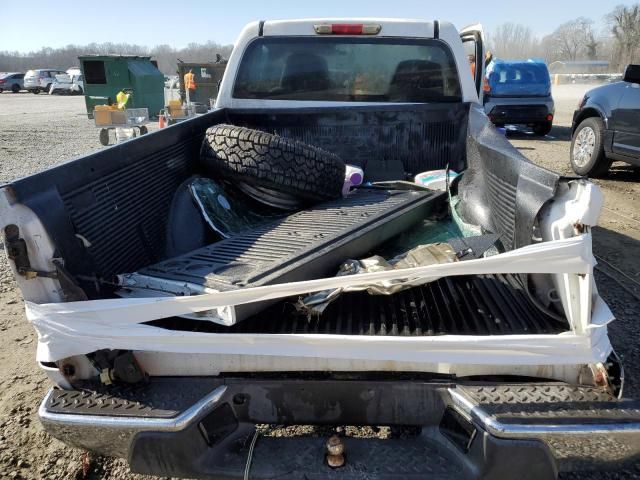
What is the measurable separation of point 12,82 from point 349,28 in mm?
44789

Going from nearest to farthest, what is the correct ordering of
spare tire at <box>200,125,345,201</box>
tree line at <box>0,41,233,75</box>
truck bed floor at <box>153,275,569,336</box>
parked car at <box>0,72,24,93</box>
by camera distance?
truck bed floor at <box>153,275,569,336</box>, spare tire at <box>200,125,345,201</box>, parked car at <box>0,72,24,93</box>, tree line at <box>0,41,233,75</box>

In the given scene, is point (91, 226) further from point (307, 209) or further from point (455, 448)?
point (455, 448)

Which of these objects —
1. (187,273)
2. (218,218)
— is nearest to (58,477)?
(187,273)

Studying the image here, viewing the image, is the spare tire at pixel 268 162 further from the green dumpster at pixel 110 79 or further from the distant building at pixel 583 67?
the distant building at pixel 583 67

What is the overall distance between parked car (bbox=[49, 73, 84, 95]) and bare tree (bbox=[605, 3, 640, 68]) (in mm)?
41975

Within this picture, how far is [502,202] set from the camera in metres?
1.95

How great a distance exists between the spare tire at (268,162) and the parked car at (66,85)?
129 ft

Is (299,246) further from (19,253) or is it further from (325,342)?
(19,253)

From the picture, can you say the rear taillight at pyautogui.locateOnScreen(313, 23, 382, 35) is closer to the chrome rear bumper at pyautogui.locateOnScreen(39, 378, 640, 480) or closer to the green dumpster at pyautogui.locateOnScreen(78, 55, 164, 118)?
the chrome rear bumper at pyautogui.locateOnScreen(39, 378, 640, 480)

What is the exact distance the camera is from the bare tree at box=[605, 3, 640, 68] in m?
39.4

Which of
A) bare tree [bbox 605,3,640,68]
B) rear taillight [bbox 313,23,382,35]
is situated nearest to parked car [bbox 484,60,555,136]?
rear taillight [bbox 313,23,382,35]

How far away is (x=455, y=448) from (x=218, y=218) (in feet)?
5.35

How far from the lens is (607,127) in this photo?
279 inches

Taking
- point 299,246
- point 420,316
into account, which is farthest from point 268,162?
point 420,316
